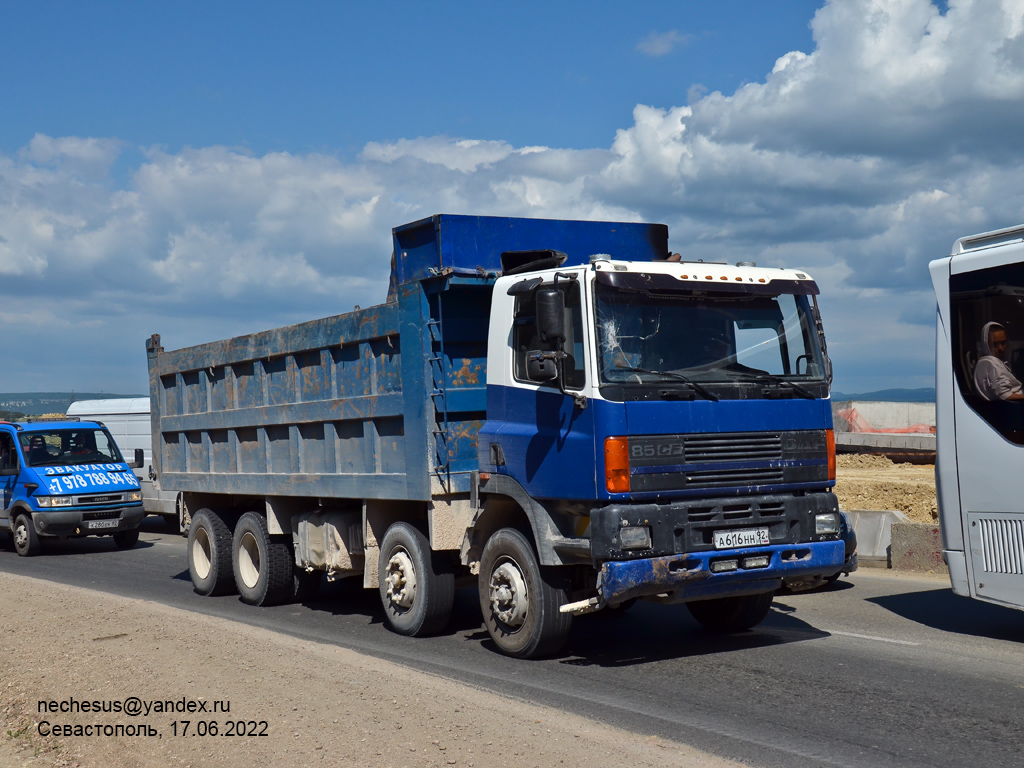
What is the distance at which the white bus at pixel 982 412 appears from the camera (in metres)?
7.53

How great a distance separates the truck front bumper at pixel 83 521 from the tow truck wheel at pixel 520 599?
41.3 feet

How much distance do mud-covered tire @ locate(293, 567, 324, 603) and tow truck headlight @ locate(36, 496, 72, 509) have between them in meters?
8.65

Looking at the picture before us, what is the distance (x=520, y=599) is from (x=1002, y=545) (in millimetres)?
3487

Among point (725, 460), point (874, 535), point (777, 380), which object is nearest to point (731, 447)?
point (725, 460)

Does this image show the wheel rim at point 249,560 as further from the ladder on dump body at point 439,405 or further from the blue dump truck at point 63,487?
the blue dump truck at point 63,487

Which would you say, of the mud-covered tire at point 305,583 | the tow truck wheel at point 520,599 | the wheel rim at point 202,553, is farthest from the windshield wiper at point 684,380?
the wheel rim at point 202,553

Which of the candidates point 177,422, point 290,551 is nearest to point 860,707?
point 290,551

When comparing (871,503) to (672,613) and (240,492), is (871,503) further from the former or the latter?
(240,492)

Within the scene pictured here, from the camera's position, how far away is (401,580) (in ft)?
29.7

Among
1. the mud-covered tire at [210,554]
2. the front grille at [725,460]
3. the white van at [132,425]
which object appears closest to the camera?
the front grille at [725,460]

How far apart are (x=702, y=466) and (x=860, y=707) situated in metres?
1.75

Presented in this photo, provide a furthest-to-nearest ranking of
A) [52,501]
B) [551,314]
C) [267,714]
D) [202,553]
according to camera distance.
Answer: [52,501]
[202,553]
[551,314]
[267,714]

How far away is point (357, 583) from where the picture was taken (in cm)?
1277

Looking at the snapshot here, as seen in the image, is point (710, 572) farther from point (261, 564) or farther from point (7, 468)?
point (7, 468)
